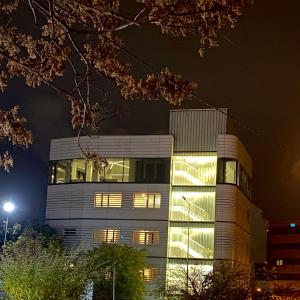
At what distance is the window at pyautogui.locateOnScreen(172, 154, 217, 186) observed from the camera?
6506cm

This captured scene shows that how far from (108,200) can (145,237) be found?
477cm

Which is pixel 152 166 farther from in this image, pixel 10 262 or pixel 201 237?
pixel 10 262

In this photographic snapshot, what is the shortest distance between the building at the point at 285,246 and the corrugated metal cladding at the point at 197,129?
7412cm

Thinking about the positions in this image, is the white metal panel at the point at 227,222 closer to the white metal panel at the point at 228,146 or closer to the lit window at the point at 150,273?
the white metal panel at the point at 228,146

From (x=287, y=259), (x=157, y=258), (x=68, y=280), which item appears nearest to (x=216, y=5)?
(x=68, y=280)

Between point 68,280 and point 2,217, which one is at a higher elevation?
point 2,217

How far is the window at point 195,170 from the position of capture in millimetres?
65062

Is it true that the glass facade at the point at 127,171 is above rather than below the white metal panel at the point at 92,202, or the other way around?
above

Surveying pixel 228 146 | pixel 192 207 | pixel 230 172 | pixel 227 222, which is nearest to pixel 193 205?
pixel 192 207

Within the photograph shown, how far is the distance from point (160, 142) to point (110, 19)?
54.8 m

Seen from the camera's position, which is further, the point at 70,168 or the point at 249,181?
the point at 249,181

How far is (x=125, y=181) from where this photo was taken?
65188 mm

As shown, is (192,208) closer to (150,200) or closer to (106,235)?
(150,200)

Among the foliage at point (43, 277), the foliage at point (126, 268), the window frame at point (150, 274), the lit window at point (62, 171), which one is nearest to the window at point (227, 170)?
the window frame at point (150, 274)
